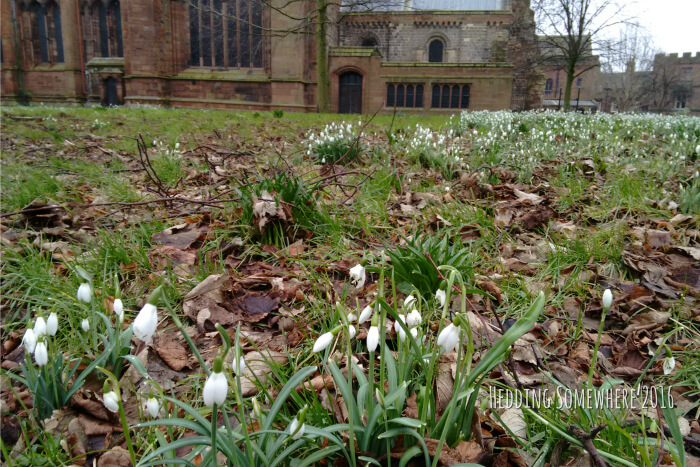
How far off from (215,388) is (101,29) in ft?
96.9

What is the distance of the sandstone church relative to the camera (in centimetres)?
2098

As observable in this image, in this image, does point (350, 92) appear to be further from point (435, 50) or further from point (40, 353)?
point (40, 353)

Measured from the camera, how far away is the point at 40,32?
24.7 meters

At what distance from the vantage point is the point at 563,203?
11.8 feet

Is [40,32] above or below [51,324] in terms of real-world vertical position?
above

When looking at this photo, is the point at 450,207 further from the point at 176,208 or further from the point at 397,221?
the point at 176,208

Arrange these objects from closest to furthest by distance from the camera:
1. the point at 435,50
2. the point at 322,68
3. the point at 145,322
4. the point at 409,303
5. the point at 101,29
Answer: the point at 145,322 < the point at 409,303 < the point at 322,68 < the point at 101,29 < the point at 435,50

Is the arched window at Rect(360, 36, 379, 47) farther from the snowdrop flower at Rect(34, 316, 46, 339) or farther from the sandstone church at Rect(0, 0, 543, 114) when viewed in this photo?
the snowdrop flower at Rect(34, 316, 46, 339)

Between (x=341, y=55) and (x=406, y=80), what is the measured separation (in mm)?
3994

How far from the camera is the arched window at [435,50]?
32.0m

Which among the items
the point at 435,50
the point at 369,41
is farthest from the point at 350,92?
the point at 435,50

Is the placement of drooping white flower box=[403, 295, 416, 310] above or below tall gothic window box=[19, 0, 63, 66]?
below

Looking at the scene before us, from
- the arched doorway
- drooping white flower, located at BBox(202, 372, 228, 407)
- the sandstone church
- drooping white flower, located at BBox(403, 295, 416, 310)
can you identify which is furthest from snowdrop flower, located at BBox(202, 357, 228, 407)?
the arched doorway

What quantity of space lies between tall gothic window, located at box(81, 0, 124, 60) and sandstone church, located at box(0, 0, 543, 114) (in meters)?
0.05
